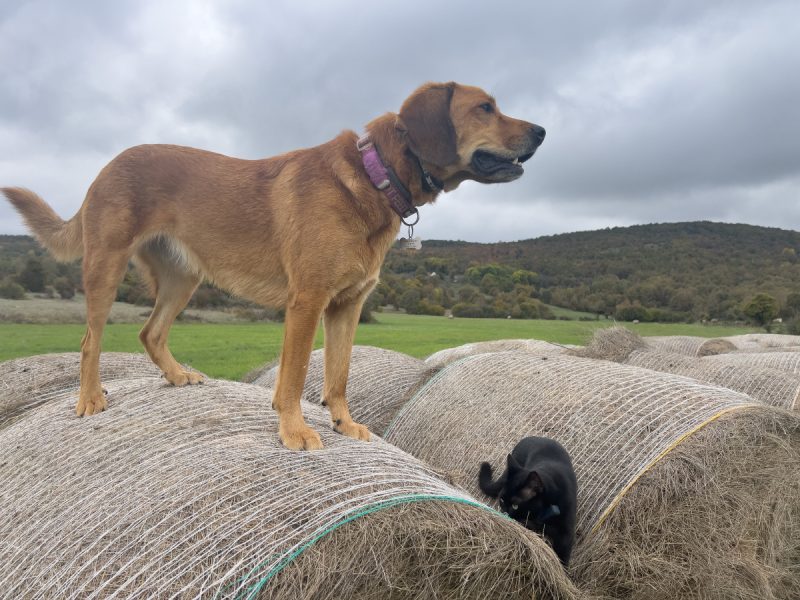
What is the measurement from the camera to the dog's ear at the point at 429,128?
12.4ft

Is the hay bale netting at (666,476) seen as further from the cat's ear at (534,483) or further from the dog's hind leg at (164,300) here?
the dog's hind leg at (164,300)

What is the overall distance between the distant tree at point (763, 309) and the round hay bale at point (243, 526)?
94.9 feet

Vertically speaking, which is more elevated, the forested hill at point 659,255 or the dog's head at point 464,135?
the forested hill at point 659,255

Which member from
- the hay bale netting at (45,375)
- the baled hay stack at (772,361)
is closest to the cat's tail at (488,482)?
the hay bale netting at (45,375)

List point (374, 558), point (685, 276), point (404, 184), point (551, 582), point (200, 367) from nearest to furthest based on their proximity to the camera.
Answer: point (374, 558)
point (551, 582)
point (404, 184)
point (200, 367)
point (685, 276)

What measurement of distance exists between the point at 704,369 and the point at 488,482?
3.73 meters

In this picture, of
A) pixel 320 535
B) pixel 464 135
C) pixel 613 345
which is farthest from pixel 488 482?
pixel 613 345

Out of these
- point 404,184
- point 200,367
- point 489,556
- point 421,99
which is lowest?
point 200,367

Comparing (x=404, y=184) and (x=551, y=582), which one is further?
(x=404, y=184)

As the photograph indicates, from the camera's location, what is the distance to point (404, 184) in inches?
151

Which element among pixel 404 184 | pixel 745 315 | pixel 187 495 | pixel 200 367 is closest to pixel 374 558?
pixel 187 495

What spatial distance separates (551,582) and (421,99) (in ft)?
9.79

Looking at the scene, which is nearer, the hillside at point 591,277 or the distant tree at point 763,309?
the distant tree at point 763,309

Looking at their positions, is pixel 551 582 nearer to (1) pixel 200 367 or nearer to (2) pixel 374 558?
(2) pixel 374 558
